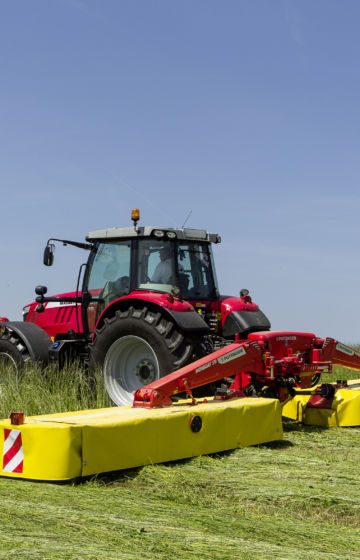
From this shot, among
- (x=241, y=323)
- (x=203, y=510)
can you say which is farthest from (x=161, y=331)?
(x=203, y=510)

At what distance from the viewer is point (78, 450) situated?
19.9 ft

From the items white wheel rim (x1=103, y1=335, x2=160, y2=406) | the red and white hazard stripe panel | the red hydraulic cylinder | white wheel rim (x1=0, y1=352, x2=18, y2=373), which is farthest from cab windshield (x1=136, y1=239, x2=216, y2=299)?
the red and white hazard stripe panel

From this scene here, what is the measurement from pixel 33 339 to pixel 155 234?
2074 mm

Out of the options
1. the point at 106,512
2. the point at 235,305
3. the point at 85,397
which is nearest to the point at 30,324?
the point at 85,397

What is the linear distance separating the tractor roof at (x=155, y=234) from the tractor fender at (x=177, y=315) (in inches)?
38.3

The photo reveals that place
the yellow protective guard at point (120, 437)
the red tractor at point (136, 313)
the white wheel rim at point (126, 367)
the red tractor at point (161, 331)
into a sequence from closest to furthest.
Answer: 1. the yellow protective guard at point (120, 437)
2. the red tractor at point (161, 331)
3. the red tractor at point (136, 313)
4. the white wheel rim at point (126, 367)

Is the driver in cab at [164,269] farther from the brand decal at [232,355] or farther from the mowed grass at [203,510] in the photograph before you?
the mowed grass at [203,510]

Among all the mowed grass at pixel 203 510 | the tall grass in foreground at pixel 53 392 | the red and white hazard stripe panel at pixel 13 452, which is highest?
the tall grass in foreground at pixel 53 392

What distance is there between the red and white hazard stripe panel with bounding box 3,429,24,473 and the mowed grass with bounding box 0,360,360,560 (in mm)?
145

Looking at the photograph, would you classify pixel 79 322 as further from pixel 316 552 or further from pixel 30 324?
pixel 316 552

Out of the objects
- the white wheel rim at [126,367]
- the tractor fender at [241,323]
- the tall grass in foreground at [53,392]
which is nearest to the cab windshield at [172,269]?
the tractor fender at [241,323]

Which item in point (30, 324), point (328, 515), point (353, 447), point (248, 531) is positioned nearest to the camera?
point (248, 531)

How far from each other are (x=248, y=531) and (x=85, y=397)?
14.9 ft

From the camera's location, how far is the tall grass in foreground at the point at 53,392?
8.94 meters
